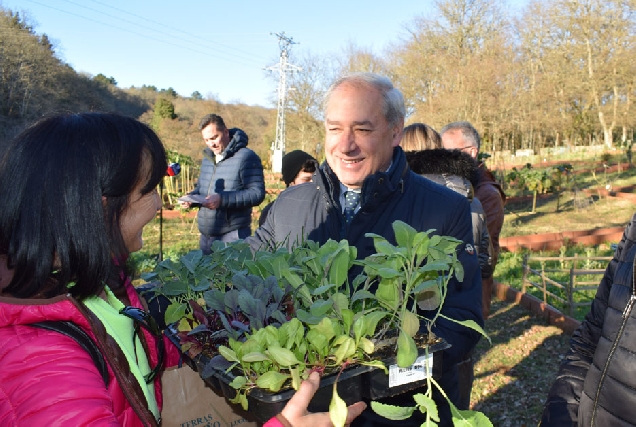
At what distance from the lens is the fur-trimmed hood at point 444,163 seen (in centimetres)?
305

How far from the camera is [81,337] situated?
98 cm

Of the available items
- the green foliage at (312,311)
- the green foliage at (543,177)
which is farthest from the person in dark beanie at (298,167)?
the green foliage at (543,177)

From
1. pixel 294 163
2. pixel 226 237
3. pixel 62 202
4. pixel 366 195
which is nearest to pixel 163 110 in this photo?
pixel 226 237

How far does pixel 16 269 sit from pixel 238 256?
60 cm

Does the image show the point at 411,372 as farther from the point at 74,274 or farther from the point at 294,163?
the point at 294,163

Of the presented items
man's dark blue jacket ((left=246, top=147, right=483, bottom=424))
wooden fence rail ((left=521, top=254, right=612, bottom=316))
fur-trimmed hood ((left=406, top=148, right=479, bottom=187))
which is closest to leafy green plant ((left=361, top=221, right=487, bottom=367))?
man's dark blue jacket ((left=246, top=147, right=483, bottom=424))

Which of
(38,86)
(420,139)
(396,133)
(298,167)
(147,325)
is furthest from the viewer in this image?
(38,86)

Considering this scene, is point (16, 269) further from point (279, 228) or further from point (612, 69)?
point (612, 69)

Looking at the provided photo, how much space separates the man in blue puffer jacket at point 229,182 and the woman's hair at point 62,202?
3404 mm

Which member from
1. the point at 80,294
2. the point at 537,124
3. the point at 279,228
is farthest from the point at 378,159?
the point at 537,124

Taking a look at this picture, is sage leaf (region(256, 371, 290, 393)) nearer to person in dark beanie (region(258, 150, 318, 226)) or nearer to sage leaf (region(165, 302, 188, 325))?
sage leaf (region(165, 302, 188, 325))

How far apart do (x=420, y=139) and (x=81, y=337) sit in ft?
9.74

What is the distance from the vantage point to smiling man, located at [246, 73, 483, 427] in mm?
1798

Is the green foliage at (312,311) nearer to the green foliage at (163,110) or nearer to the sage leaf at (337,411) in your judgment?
the sage leaf at (337,411)
